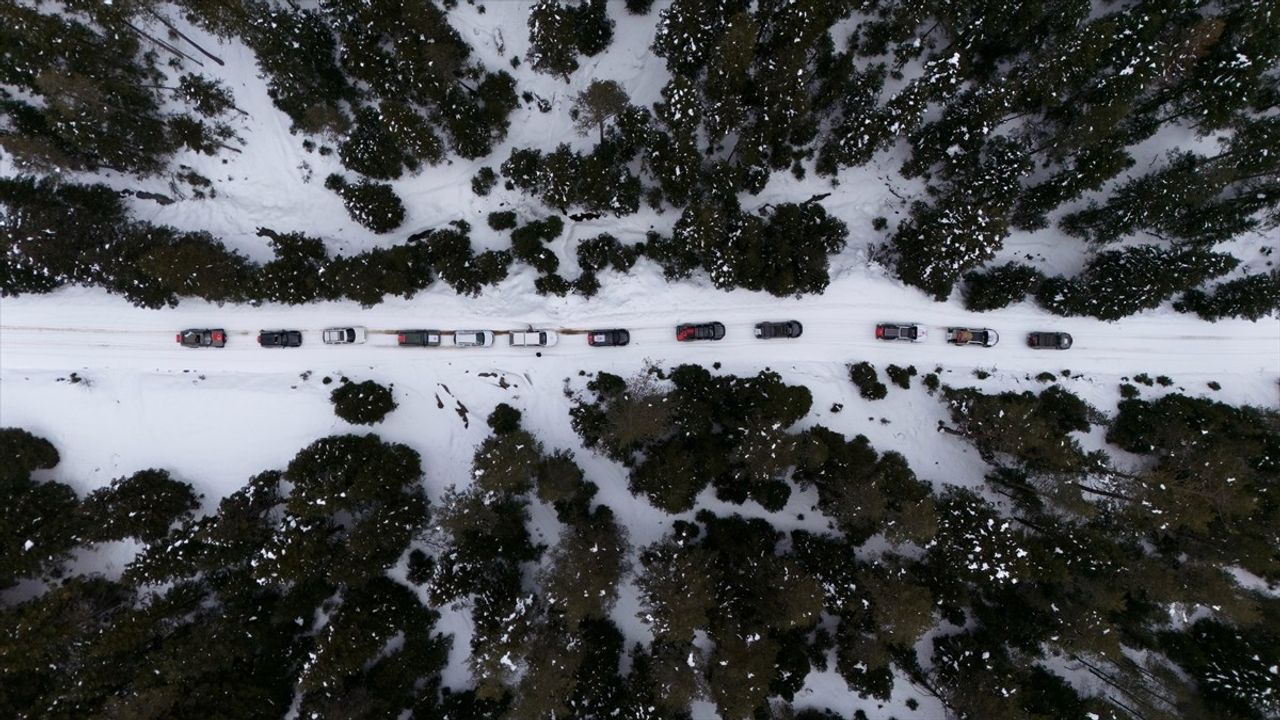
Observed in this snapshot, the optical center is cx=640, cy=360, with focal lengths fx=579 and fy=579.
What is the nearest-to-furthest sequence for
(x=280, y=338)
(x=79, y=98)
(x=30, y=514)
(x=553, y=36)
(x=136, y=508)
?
(x=79, y=98) < (x=553, y=36) < (x=136, y=508) < (x=30, y=514) < (x=280, y=338)

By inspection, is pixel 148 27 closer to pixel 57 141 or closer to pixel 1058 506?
pixel 57 141

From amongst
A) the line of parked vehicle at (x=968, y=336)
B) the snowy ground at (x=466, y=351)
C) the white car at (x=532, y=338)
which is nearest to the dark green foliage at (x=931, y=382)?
the snowy ground at (x=466, y=351)

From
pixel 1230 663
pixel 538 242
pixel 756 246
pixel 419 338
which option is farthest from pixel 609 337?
pixel 1230 663

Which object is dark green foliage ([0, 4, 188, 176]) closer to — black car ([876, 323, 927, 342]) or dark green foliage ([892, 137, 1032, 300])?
black car ([876, 323, 927, 342])

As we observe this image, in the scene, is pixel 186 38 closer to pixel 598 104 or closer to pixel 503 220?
pixel 503 220

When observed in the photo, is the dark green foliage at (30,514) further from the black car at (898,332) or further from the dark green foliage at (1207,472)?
the dark green foliage at (1207,472)

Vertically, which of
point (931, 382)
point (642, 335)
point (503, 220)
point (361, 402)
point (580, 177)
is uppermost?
point (580, 177)

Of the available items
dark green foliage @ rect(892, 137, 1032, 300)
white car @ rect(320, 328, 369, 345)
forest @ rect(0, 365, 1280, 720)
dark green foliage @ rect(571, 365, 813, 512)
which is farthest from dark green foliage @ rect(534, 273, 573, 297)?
dark green foliage @ rect(892, 137, 1032, 300)

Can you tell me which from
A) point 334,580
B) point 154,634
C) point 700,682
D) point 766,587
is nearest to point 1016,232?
point 766,587
